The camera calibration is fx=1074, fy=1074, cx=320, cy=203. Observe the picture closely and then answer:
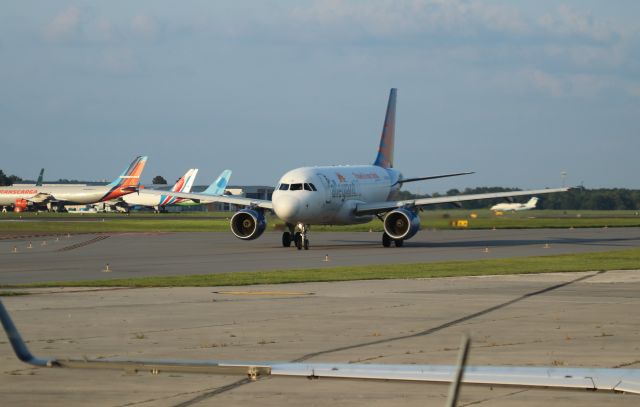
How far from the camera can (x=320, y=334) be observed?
16391 millimetres

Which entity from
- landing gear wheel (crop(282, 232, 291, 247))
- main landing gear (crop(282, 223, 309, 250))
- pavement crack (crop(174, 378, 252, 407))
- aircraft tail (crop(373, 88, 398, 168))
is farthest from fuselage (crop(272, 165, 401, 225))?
pavement crack (crop(174, 378, 252, 407))

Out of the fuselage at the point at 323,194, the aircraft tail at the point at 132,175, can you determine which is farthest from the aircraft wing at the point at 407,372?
the aircraft tail at the point at 132,175

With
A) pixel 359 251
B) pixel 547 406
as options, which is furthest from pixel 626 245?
pixel 547 406

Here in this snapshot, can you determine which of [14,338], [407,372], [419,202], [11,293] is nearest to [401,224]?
[419,202]

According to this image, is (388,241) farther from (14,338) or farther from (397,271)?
(14,338)

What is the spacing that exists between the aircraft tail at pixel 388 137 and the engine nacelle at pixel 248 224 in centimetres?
1406

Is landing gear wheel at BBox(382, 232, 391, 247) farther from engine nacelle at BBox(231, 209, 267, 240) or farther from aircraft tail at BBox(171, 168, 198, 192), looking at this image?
aircraft tail at BBox(171, 168, 198, 192)

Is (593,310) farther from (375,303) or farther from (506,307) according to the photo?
(375,303)

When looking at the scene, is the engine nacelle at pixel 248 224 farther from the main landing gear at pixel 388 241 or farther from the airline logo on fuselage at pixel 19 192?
the airline logo on fuselage at pixel 19 192

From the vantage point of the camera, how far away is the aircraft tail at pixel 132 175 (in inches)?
4988

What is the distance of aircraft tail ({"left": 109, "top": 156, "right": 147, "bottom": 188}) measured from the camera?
126688mm

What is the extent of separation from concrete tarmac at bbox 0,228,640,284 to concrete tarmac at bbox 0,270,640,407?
27.8 ft

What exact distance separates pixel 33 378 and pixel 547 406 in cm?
559

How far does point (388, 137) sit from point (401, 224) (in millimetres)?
15637
